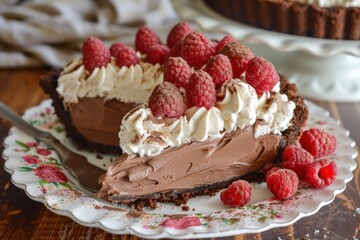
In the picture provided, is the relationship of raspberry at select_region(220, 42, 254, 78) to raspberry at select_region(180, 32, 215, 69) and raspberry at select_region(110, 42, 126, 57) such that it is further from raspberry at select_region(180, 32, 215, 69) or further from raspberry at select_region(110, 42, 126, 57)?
raspberry at select_region(110, 42, 126, 57)

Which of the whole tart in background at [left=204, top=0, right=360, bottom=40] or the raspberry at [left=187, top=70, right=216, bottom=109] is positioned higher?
the raspberry at [left=187, top=70, right=216, bottom=109]

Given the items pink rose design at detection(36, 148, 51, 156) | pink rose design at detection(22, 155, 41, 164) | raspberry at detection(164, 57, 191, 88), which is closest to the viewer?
raspberry at detection(164, 57, 191, 88)

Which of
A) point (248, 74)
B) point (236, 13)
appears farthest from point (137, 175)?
point (236, 13)

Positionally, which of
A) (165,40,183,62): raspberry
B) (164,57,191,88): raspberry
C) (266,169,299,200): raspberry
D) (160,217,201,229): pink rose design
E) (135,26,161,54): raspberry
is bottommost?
(266,169,299,200): raspberry

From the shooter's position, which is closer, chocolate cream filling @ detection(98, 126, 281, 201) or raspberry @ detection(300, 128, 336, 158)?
chocolate cream filling @ detection(98, 126, 281, 201)

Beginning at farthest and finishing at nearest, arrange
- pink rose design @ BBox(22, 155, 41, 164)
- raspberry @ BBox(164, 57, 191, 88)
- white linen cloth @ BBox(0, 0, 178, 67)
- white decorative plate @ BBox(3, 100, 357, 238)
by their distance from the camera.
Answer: white linen cloth @ BBox(0, 0, 178, 67) → pink rose design @ BBox(22, 155, 41, 164) → raspberry @ BBox(164, 57, 191, 88) → white decorative plate @ BBox(3, 100, 357, 238)

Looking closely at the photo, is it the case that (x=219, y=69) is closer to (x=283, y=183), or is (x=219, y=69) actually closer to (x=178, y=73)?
(x=178, y=73)

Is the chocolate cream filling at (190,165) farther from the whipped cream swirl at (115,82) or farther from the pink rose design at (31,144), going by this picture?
the pink rose design at (31,144)

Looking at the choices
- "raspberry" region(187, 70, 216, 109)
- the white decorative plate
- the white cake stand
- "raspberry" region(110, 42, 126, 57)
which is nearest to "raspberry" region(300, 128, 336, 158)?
the white decorative plate

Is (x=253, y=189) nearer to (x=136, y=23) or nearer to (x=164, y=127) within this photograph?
(x=164, y=127)
